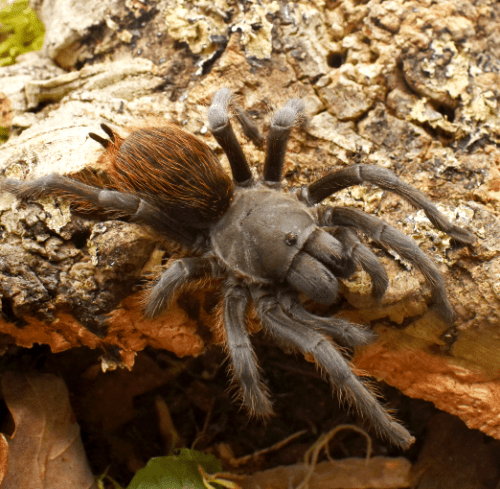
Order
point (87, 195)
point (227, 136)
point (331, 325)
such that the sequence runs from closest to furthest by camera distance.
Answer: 1. point (331, 325)
2. point (87, 195)
3. point (227, 136)

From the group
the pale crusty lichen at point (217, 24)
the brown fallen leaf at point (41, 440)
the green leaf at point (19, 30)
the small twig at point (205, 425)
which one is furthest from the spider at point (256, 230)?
the green leaf at point (19, 30)

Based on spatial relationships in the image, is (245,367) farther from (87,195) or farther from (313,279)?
(87,195)

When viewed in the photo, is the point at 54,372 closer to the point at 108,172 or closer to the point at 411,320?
the point at 108,172

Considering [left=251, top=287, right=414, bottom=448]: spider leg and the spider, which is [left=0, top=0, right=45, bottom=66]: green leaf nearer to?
the spider

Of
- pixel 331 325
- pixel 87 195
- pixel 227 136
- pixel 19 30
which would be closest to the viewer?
pixel 331 325

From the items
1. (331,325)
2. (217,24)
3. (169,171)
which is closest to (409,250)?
(331,325)

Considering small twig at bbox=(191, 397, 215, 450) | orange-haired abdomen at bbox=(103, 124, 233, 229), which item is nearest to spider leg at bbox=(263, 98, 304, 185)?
orange-haired abdomen at bbox=(103, 124, 233, 229)

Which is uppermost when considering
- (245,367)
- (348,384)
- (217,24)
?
(217,24)

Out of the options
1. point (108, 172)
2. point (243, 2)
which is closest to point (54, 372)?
point (108, 172)
